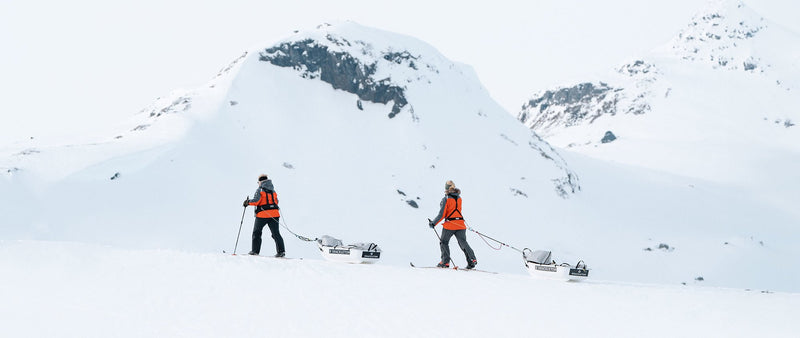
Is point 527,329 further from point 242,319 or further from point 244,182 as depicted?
point 244,182

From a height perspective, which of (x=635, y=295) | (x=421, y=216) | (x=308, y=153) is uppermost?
(x=308, y=153)

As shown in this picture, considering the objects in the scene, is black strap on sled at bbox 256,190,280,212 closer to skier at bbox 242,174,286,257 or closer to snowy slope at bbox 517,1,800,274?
skier at bbox 242,174,286,257

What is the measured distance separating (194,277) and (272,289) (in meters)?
1.56

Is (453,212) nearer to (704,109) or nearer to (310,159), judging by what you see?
(310,159)

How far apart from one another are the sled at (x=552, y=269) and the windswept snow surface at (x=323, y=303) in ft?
1.15

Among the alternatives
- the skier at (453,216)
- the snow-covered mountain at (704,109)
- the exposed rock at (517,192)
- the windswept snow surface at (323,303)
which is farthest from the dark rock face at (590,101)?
the windswept snow surface at (323,303)

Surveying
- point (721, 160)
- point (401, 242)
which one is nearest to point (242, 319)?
point (401, 242)

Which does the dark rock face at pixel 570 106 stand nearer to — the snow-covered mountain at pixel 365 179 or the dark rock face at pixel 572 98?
the dark rock face at pixel 572 98

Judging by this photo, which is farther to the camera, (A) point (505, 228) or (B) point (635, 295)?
(A) point (505, 228)

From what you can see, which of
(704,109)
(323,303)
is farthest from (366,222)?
(704,109)

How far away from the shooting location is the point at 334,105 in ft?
195

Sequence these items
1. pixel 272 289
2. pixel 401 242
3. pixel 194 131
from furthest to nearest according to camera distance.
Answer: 1. pixel 194 131
2. pixel 401 242
3. pixel 272 289

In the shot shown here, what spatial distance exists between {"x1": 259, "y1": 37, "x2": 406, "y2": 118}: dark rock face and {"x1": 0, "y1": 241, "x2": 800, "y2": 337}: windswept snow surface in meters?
49.2

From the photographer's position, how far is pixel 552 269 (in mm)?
12203
